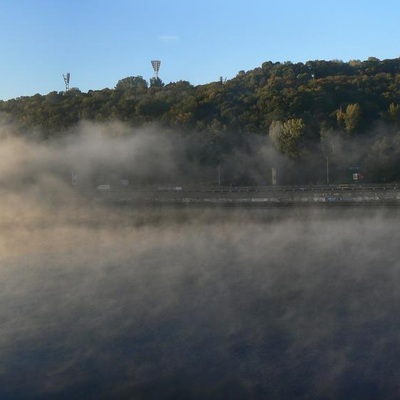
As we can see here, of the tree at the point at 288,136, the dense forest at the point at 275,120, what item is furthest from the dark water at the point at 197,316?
the tree at the point at 288,136

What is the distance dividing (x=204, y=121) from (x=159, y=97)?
2347 millimetres

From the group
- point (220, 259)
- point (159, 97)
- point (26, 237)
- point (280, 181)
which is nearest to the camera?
point (220, 259)

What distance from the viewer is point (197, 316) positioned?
6.00 metres

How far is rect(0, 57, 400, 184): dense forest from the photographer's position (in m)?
18.2

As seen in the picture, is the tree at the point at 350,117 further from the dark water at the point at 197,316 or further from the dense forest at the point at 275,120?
the dark water at the point at 197,316

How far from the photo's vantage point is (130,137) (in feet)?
60.3

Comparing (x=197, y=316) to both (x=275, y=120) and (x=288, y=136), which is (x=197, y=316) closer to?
(x=288, y=136)

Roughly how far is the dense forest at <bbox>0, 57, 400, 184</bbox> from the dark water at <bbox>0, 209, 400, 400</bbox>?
7.09 m

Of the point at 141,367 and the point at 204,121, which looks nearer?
the point at 141,367

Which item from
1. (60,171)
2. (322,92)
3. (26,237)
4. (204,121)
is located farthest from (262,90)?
(26,237)

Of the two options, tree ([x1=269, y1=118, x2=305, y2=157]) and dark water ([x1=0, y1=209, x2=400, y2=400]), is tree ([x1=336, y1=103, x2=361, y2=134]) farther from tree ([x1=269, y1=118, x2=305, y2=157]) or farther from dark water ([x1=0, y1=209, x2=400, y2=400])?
dark water ([x1=0, y1=209, x2=400, y2=400])

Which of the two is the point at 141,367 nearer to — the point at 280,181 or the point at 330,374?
the point at 330,374

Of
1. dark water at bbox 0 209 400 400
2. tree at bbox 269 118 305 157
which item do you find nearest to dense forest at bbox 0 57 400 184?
tree at bbox 269 118 305 157

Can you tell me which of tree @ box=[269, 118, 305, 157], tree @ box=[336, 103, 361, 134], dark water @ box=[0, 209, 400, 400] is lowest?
dark water @ box=[0, 209, 400, 400]
